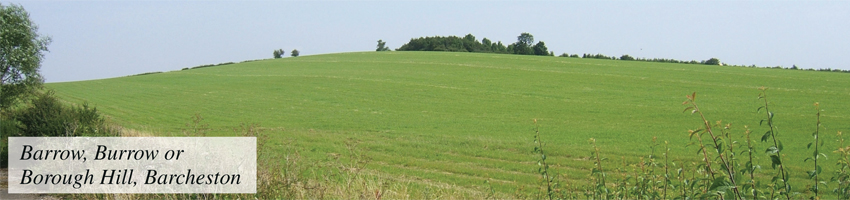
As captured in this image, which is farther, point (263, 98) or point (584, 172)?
point (263, 98)

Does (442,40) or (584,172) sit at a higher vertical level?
(442,40)

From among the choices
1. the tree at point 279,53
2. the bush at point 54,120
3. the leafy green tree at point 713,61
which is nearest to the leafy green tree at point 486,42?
the tree at point 279,53

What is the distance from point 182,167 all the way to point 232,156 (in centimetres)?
65

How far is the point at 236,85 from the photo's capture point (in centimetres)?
4750

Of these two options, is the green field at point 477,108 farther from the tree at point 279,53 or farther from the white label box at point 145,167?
the tree at point 279,53

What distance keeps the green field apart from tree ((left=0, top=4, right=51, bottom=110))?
4.44 meters

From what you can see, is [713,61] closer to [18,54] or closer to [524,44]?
[524,44]

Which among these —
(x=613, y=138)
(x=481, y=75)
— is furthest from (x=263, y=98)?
(x=613, y=138)

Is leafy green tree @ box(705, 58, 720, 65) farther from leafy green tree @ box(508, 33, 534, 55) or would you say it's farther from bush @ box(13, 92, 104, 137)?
bush @ box(13, 92, 104, 137)

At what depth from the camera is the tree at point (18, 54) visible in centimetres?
3350

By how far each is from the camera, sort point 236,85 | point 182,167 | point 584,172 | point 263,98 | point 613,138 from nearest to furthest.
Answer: point 182,167 < point 584,172 < point 613,138 < point 263,98 < point 236,85

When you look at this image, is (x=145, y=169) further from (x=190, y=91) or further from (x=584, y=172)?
(x=190, y=91)

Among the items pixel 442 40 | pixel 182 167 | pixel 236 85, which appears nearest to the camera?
pixel 182 167

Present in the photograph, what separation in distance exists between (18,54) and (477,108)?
28056 mm
